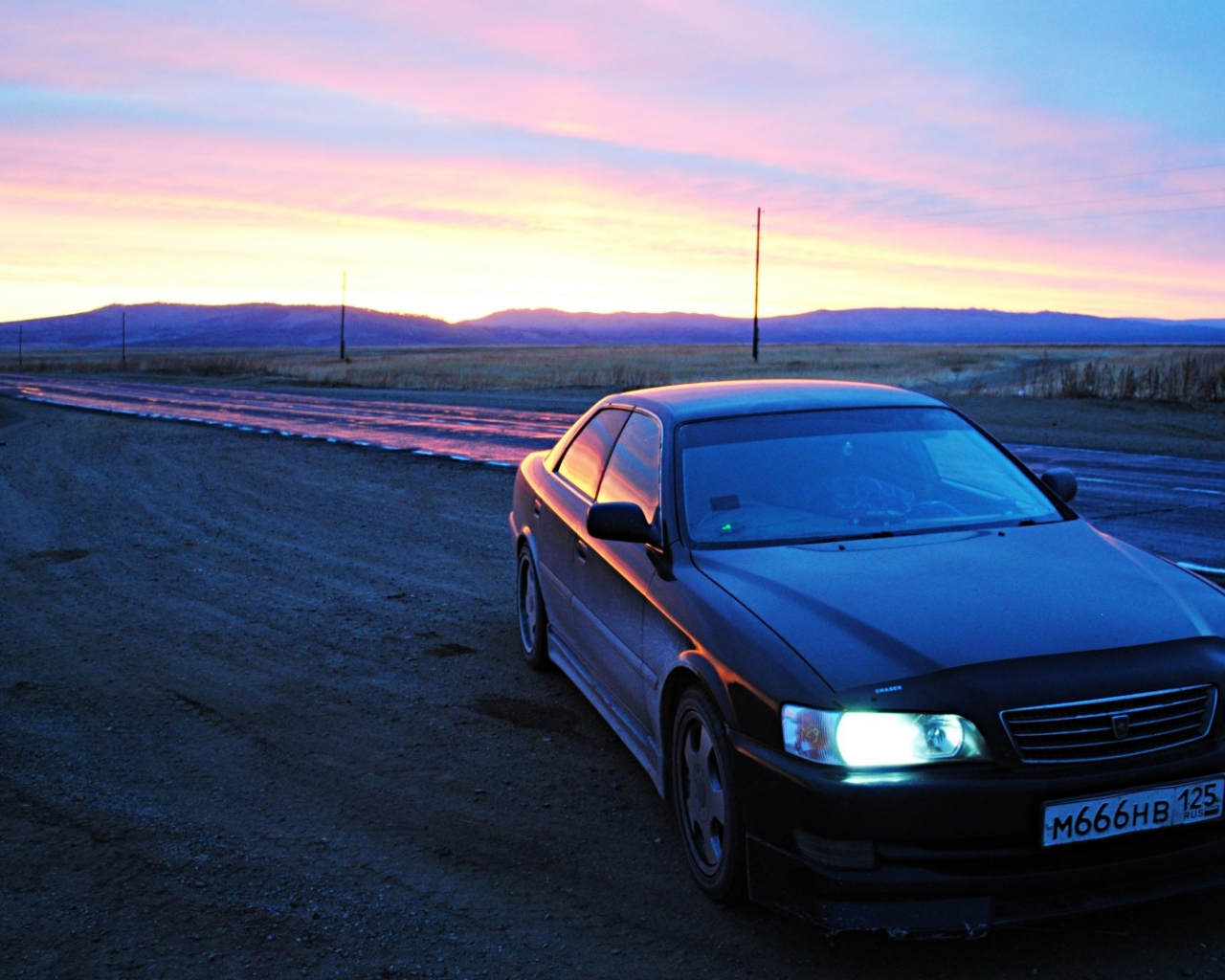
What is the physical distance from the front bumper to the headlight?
38mm

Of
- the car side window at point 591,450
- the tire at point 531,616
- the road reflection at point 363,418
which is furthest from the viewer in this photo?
the road reflection at point 363,418

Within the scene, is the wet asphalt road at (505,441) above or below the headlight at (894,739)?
below

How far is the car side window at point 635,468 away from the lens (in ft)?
15.2

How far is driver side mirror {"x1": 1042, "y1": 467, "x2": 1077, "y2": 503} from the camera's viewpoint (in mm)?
4859

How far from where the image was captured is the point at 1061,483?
4926 mm

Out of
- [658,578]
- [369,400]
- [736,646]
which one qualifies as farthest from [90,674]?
[369,400]

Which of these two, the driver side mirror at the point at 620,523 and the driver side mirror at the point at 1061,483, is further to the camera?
the driver side mirror at the point at 1061,483

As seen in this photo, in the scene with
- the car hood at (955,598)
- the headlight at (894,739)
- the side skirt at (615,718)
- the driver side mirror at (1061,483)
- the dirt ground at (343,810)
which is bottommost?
the dirt ground at (343,810)

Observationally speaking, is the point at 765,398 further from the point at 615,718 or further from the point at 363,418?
the point at 363,418

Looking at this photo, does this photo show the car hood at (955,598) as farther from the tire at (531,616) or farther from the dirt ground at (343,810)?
the tire at (531,616)

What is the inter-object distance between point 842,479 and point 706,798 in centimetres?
148

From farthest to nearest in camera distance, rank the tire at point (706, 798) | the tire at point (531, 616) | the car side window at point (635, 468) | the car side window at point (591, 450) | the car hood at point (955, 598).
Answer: the tire at point (531, 616) → the car side window at point (591, 450) → the car side window at point (635, 468) → the tire at point (706, 798) → the car hood at point (955, 598)

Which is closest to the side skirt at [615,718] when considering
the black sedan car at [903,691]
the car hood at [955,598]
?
the black sedan car at [903,691]

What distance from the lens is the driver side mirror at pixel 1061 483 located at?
4859 mm
